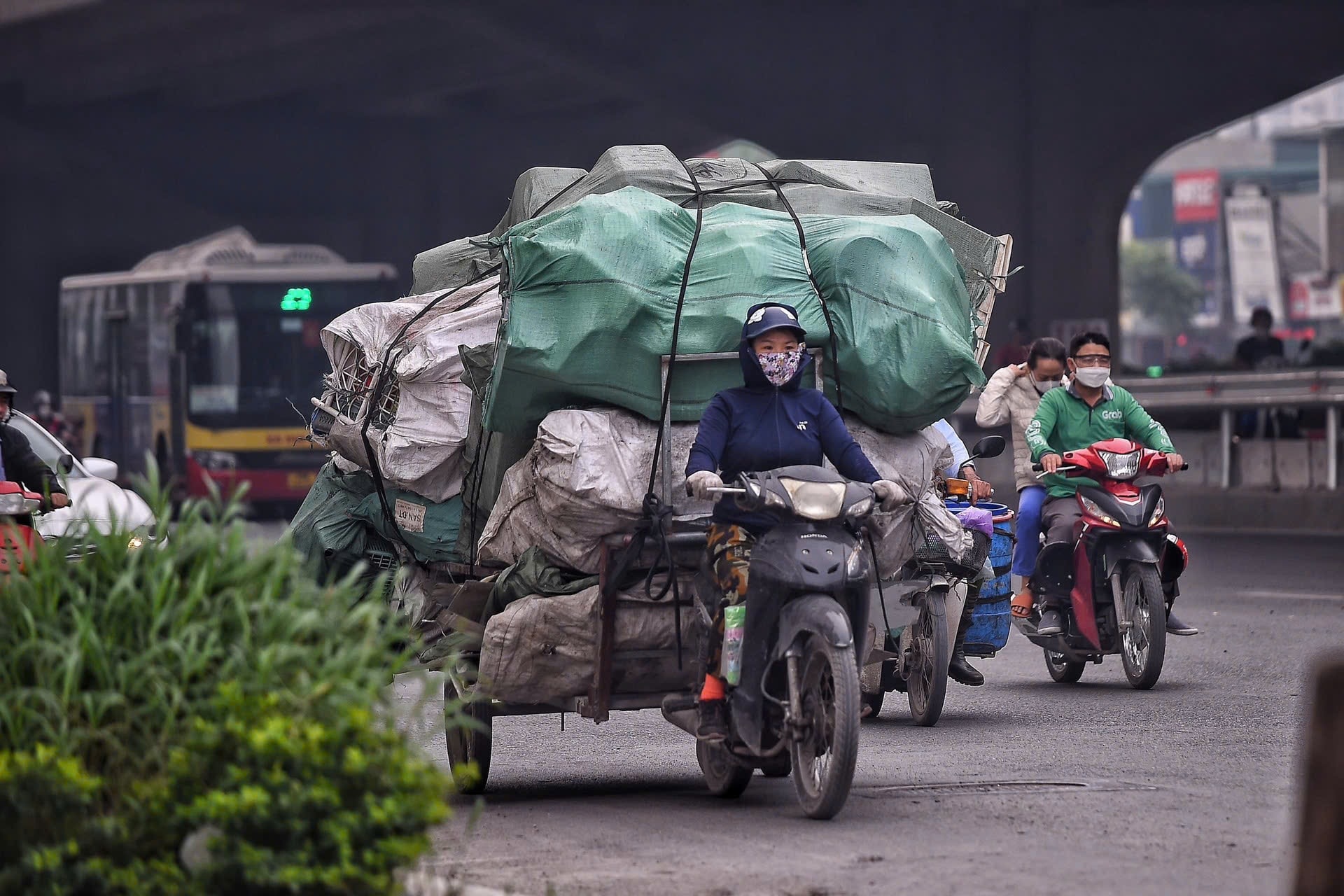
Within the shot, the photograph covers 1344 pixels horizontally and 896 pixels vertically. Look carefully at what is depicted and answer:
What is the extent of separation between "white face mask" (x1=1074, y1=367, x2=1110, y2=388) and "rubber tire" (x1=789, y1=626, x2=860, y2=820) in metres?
4.59

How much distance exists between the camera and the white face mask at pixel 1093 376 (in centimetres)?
1115

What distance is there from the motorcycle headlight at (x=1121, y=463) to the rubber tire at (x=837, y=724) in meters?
4.39

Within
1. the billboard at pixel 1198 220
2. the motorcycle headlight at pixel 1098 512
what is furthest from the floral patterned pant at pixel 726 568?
the billboard at pixel 1198 220

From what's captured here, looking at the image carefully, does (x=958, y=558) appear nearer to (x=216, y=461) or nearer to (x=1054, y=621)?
(x=1054, y=621)

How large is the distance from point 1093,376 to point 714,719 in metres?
4.54

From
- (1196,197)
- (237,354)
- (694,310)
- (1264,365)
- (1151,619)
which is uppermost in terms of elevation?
(1196,197)

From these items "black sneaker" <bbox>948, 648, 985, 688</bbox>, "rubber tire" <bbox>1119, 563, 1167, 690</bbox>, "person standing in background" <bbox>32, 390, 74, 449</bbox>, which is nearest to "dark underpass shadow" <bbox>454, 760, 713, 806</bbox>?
"black sneaker" <bbox>948, 648, 985, 688</bbox>

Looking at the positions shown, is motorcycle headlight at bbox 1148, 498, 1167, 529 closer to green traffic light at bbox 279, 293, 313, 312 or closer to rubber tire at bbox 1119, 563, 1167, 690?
rubber tire at bbox 1119, 563, 1167, 690

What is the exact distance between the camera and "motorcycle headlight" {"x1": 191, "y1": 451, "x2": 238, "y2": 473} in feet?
89.1

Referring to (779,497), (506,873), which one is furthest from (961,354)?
(506,873)

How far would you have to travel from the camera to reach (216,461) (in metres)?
27.2

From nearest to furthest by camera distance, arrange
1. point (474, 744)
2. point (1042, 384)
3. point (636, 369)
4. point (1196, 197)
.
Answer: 1. point (636, 369)
2. point (474, 744)
3. point (1042, 384)
4. point (1196, 197)

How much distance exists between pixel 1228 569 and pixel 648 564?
11.2 meters

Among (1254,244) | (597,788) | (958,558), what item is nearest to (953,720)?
(958,558)
